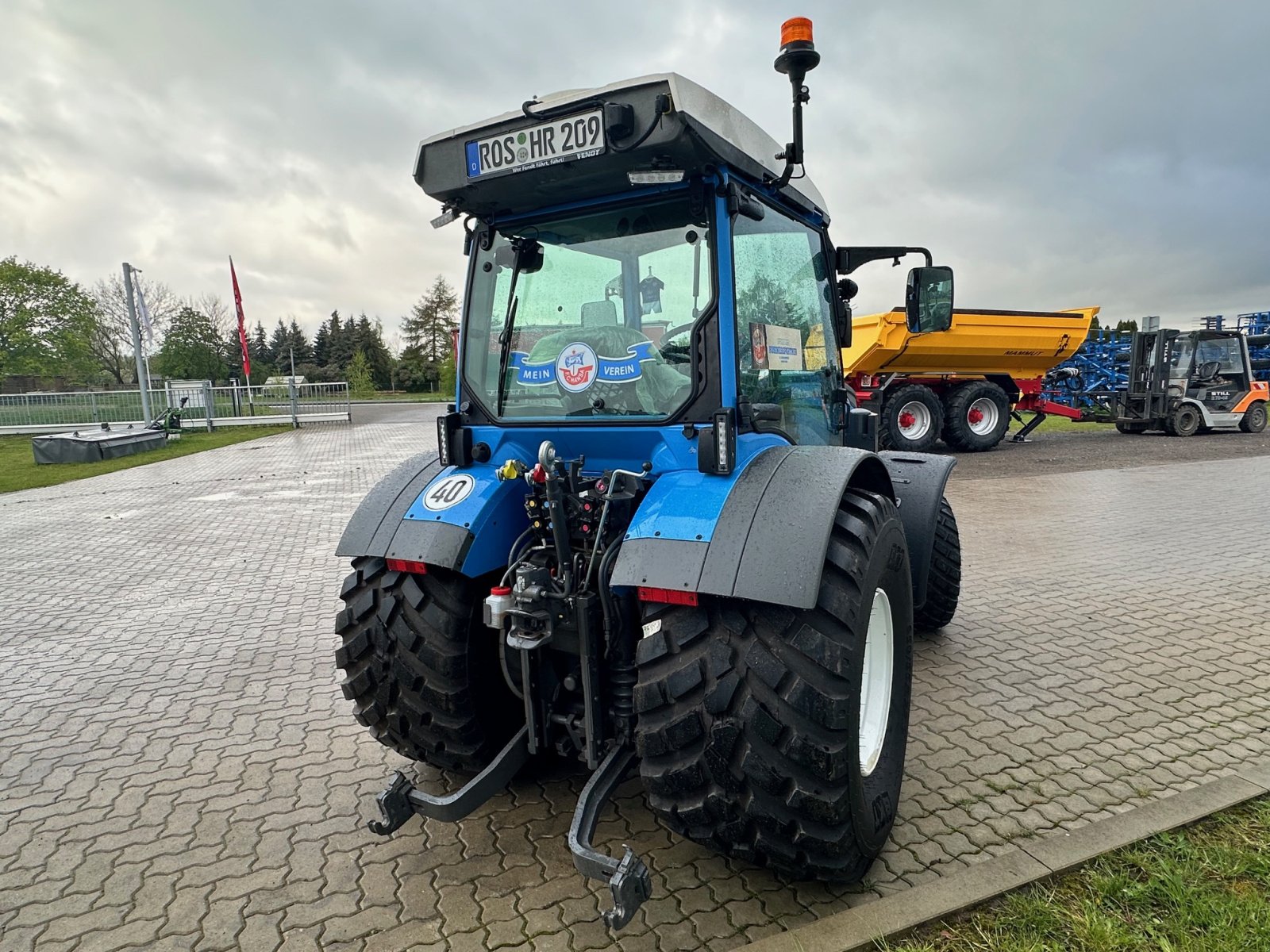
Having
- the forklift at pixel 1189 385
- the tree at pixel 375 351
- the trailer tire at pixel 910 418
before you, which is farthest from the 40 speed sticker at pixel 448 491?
the tree at pixel 375 351

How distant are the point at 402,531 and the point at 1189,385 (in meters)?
19.5

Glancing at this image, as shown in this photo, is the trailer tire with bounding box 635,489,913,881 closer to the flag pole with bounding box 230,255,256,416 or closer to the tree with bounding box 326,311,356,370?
the flag pole with bounding box 230,255,256,416

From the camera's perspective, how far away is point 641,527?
2369mm

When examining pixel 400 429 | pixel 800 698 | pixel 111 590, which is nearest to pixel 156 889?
pixel 800 698

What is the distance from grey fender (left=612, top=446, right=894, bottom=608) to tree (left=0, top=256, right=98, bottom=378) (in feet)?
153

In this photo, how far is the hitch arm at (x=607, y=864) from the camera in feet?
6.45

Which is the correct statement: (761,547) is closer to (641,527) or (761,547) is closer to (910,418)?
(641,527)

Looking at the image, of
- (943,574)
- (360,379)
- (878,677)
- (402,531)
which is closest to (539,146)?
(402,531)

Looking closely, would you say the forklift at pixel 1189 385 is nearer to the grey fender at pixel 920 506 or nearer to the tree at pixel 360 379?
the grey fender at pixel 920 506

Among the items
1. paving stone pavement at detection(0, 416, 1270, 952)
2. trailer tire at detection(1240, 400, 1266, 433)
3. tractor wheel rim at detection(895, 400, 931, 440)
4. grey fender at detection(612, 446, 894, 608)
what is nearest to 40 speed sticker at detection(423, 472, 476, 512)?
grey fender at detection(612, 446, 894, 608)

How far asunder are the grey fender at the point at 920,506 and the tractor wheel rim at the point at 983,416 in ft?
37.8

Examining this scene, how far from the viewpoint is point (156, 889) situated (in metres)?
2.58

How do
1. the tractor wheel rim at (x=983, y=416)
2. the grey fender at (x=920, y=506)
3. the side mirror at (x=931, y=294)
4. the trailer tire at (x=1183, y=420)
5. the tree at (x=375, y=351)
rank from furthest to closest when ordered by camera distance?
the tree at (x=375, y=351) < the trailer tire at (x=1183, y=420) < the tractor wheel rim at (x=983, y=416) < the grey fender at (x=920, y=506) < the side mirror at (x=931, y=294)

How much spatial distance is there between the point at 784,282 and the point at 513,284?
1136 mm
